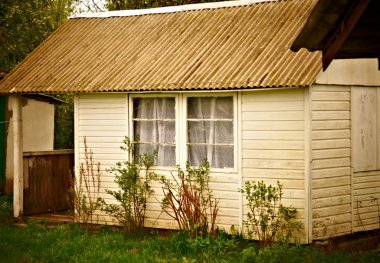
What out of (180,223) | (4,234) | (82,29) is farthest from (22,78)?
(180,223)

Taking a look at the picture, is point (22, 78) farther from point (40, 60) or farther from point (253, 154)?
point (253, 154)

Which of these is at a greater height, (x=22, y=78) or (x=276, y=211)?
(x=22, y=78)

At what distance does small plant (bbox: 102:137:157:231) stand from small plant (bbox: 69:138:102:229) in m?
0.59

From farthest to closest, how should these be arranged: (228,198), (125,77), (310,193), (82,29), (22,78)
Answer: (82,29) < (22,78) < (125,77) < (228,198) < (310,193)

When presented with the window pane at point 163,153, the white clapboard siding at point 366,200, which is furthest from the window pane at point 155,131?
the white clapboard siding at point 366,200

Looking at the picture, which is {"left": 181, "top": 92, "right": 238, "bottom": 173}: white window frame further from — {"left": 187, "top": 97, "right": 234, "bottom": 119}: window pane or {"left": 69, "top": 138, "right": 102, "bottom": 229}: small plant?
{"left": 69, "top": 138, "right": 102, "bottom": 229}: small plant

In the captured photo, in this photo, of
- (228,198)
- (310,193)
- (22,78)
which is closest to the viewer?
(310,193)

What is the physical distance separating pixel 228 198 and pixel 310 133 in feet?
6.35

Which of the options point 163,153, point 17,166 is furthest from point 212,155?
point 17,166

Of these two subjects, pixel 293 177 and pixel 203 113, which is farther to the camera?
pixel 203 113

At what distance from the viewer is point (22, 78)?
1543 centimetres

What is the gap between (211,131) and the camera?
42.5 feet

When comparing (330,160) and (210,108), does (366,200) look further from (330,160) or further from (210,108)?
(210,108)

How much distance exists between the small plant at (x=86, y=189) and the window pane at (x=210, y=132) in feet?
7.38
